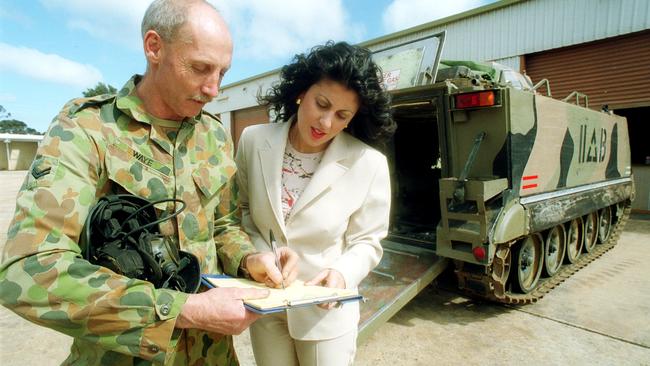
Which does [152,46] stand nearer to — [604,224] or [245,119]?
[604,224]

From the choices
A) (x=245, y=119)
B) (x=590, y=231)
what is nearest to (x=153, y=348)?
(x=590, y=231)

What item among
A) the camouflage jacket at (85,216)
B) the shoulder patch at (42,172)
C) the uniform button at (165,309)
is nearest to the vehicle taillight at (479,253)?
the camouflage jacket at (85,216)

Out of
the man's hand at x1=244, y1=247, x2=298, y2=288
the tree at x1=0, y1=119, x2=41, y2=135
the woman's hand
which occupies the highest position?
the tree at x1=0, y1=119, x2=41, y2=135

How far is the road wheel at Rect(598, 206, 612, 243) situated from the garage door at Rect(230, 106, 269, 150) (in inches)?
528

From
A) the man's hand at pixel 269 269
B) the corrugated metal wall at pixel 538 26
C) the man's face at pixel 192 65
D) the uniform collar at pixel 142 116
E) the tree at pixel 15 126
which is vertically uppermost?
the tree at pixel 15 126

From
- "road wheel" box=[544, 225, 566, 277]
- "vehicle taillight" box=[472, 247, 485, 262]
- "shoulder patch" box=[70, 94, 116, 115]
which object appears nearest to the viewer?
"shoulder patch" box=[70, 94, 116, 115]

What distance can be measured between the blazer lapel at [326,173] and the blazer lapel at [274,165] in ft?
0.24

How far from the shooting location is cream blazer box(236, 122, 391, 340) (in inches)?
64.2

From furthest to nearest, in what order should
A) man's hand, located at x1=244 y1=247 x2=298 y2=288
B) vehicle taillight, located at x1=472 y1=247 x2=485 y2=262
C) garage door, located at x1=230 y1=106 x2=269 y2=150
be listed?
garage door, located at x1=230 y1=106 x2=269 y2=150 < vehicle taillight, located at x1=472 y1=247 x2=485 y2=262 < man's hand, located at x1=244 y1=247 x2=298 y2=288

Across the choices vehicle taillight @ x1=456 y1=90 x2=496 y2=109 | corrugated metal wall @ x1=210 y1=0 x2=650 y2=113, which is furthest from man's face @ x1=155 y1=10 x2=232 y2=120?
corrugated metal wall @ x1=210 y1=0 x2=650 y2=113

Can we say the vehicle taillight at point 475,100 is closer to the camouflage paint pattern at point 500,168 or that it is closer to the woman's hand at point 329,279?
the camouflage paint pattern at point 500,168

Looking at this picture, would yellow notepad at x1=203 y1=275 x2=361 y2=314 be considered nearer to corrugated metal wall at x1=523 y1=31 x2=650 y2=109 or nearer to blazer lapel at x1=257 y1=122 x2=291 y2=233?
blazer lapel at x1=257 y1=122 x2=291 y2=233

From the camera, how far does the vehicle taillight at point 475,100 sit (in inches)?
129

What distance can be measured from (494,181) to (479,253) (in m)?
0.59
